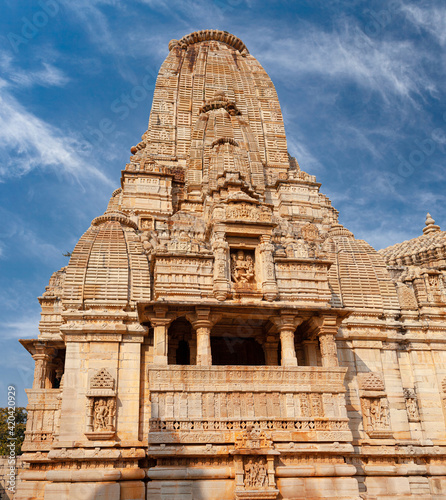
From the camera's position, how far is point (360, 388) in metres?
21.7

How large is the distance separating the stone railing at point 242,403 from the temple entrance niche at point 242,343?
3.21m

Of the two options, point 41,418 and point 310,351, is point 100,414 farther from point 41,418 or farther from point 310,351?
point 310,351

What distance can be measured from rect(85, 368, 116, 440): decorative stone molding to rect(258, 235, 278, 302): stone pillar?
21.4 ft

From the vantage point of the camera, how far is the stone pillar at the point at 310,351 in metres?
21.9

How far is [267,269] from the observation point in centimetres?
2058

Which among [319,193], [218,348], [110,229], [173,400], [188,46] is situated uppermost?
[188,46]

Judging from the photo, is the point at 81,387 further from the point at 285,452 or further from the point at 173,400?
the point at 285,452

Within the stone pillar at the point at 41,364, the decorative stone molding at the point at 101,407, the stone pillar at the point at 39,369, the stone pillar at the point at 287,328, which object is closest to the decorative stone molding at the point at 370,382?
the stone pillar at the point at 287,328

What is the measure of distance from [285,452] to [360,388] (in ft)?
18.5

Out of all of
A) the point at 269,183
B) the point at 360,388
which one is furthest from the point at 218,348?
the point at 269,183

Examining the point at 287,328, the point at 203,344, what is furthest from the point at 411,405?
the point at 203,344

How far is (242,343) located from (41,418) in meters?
9.15

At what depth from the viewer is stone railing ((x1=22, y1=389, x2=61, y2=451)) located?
21906 mm

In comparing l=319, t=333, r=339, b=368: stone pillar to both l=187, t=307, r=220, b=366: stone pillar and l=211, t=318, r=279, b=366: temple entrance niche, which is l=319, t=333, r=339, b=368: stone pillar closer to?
l=211, t=318, r=279, b=366: temple entrance niche
